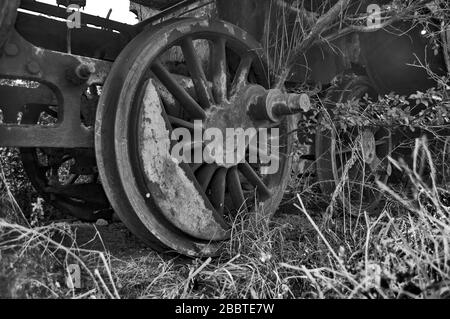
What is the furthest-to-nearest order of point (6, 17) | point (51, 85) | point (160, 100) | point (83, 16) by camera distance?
point (83, 16) < point (160, 100) < point (51, 85) < point (6, 17)

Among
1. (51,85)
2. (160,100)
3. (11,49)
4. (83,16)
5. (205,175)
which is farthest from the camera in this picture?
(83,16)

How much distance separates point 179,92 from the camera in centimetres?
255

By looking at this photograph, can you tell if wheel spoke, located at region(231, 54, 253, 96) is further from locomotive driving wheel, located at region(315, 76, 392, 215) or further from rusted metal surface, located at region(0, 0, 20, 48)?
rusted metal surface, located at region(0, 0, 20, 48)

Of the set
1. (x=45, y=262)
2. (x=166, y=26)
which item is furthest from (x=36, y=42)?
(x=45, y=262)

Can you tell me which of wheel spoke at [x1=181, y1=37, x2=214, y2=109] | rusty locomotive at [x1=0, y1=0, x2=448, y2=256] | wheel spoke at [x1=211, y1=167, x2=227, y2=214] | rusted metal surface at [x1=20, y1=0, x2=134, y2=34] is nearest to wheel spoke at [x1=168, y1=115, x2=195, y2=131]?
rusty locomotive at [x1=0, y1=0, x2=448, y2=256]

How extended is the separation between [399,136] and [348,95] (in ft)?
2.67

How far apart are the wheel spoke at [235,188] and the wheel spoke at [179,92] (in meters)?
0.43

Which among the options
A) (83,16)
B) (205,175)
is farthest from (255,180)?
(83,16)

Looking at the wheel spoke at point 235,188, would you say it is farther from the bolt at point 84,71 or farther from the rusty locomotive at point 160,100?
the bolt at point 84,71

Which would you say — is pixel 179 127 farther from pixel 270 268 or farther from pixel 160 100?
pixel 270 268

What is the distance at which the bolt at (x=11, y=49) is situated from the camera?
6.86 ft

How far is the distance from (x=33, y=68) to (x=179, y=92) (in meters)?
0.74
